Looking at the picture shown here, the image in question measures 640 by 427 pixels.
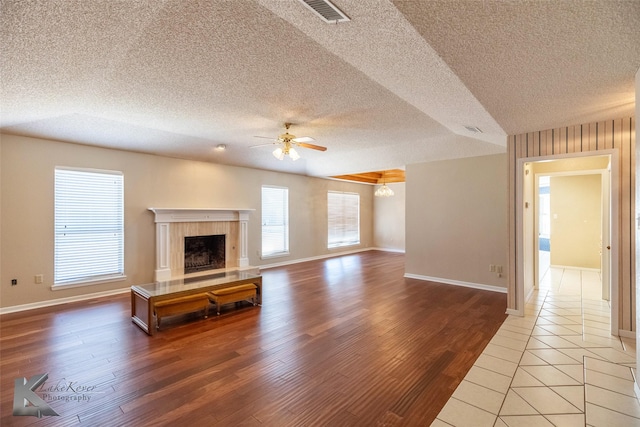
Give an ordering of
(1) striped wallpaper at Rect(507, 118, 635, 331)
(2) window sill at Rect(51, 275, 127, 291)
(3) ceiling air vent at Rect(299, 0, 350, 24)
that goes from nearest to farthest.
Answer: (3) ceiling air vent at Rect(299, 0, 350, 24)
(1) striped wallpaper at Rect(507, 118, 635, 331)
(2) window sill at Rect(51, 275, 127, 291)

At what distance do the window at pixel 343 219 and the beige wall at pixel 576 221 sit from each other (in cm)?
556

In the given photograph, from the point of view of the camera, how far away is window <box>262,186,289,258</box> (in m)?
7.66

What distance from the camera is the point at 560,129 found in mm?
3656

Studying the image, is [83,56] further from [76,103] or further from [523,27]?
[523,27]

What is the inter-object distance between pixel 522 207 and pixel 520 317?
1.51 m

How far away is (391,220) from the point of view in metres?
10.7

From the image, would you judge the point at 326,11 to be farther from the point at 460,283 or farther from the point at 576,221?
the point at 576,221

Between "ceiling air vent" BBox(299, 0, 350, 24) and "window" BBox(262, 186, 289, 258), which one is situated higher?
"ceiling air vent" BBox(299, 0, 350, 24)

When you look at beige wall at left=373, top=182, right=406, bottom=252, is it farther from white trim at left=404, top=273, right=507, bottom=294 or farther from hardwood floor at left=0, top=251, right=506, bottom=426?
hardwood floor at left=0, top=251, right=506, bottom=426

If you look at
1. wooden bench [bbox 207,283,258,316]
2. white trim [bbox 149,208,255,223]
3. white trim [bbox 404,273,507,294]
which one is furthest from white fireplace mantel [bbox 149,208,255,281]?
white trim [bbox 404,273,507,294]

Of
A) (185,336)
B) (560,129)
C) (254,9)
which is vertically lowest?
(185,336)

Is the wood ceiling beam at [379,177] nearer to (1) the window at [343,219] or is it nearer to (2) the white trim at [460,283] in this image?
(1) the window at [343,219]

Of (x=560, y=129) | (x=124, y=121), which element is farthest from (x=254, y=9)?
(x=560, y=129)

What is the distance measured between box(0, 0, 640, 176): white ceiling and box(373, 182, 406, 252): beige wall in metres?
6.18
